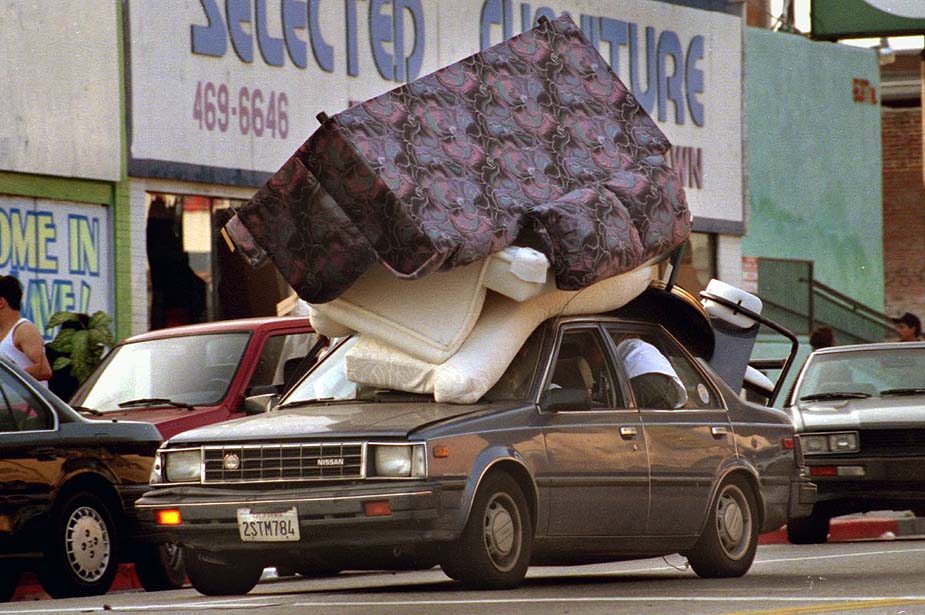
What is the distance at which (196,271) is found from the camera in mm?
21297

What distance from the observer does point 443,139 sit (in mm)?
11602

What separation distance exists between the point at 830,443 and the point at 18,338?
6.31m

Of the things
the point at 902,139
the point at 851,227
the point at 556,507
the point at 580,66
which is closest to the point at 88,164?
the point at 580,66

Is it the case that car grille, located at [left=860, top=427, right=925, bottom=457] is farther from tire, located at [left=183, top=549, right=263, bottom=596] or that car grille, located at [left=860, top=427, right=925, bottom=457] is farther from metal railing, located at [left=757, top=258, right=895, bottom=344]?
metal railing, located at [left=757, top=258, right=895, bottom=344]

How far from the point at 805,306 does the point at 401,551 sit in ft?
70.5

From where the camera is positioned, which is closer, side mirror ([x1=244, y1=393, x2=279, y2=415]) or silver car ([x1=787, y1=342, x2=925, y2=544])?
side mirror ([x1=244, y1=393, x2=279, y2=415])

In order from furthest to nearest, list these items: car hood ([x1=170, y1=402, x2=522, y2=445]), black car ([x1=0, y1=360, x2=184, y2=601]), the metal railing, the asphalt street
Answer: the metal railing → black car ([x1=0, y1=360, x2=184, y2=601]) → car hood ([x1=170, y1=402, x2=522, y2=445]) → the asphalt street

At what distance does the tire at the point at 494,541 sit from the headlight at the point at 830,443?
6.20 m

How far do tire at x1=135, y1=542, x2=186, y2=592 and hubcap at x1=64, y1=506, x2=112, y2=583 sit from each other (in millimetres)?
424

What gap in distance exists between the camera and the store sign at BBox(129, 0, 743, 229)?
2041 centimetres

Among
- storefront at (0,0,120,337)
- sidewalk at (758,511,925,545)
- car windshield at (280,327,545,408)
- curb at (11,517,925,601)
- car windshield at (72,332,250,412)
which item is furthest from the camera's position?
storefront at (0,0,120,337)

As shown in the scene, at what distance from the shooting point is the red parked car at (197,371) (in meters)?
13.5

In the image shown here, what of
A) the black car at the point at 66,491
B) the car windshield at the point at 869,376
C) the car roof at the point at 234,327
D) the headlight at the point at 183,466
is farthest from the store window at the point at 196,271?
the headlight at the point at 183,466

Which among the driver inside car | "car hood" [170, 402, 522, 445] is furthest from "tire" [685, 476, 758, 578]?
"car hood" [170, 402, 522, 445]
